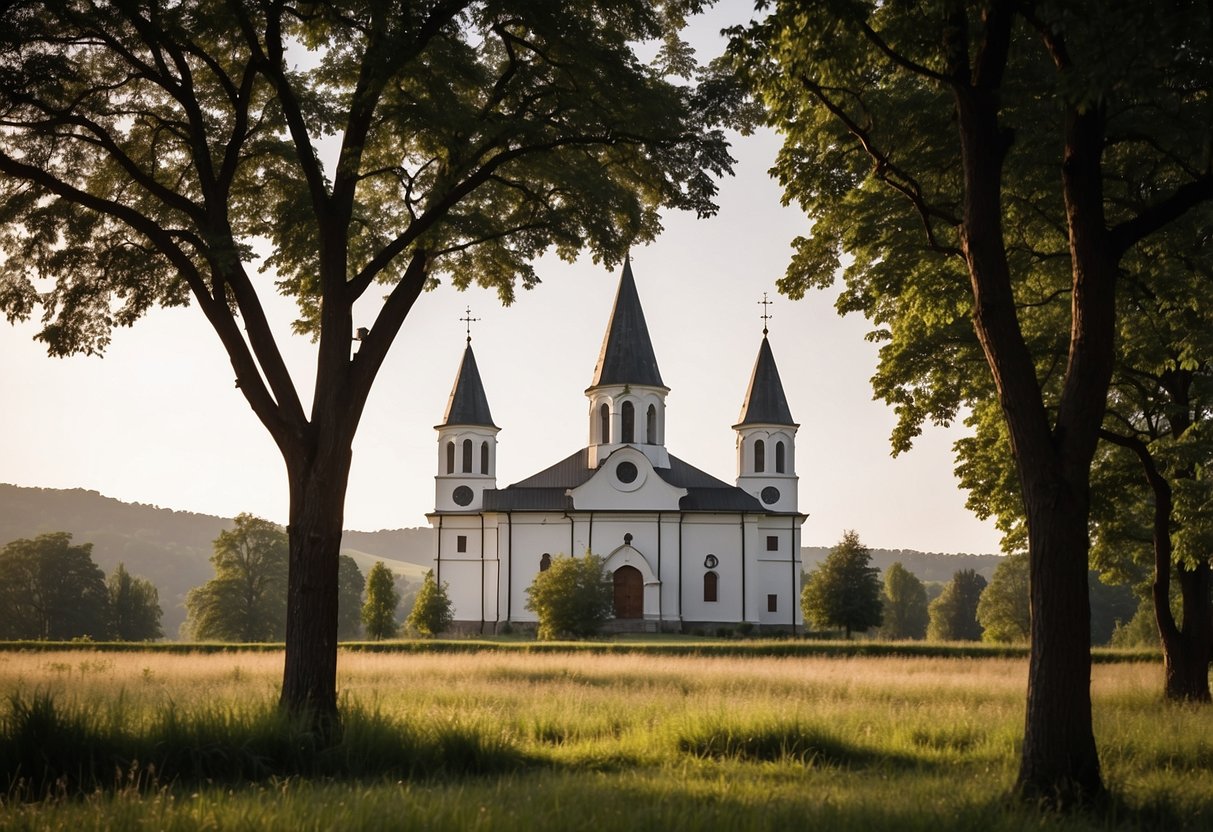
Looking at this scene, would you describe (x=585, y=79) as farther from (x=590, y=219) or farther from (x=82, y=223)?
(x=82, y=223)

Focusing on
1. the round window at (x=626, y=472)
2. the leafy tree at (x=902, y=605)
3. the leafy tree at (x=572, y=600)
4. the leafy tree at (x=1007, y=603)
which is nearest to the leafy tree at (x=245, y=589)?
the round window at (x=626, y=472)

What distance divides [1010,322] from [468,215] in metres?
6.31

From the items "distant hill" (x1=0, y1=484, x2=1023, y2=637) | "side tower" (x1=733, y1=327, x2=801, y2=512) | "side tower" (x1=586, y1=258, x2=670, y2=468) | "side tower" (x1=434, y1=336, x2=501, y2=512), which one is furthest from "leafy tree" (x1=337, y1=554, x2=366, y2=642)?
"distant hill" (x1=0, y1=484, x2=1023, y2=637)

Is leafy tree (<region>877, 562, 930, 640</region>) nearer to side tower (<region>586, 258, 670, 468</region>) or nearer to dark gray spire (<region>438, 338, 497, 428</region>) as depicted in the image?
side tower (<region>586, 258, 670, 468</region>)

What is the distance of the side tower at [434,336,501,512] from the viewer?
60656 millimetres

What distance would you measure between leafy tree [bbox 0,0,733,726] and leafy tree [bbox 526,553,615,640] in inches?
1254

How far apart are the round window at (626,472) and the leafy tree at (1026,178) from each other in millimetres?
42648

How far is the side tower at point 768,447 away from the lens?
6069 centimetres

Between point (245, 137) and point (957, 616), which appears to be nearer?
point (245, 137)

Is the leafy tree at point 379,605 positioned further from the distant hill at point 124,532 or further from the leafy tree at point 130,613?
the distant hill at point 124,532

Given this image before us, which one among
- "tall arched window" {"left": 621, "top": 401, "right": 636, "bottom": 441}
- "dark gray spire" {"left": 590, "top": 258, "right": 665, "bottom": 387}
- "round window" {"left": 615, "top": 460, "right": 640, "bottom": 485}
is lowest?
"round window" {"left": 615, "top": 460, "right": 640, "bottom": 485}

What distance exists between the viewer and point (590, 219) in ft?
44.9

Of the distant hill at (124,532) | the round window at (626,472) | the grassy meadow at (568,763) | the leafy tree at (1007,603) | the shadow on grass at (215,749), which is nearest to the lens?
the grassy meadow at (568,763)

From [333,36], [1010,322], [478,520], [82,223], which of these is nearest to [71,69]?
[82,223]
